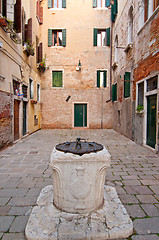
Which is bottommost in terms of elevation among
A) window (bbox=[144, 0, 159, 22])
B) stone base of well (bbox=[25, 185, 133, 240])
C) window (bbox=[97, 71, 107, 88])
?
stone base of well (bbox=[25, 185, 133, 240])

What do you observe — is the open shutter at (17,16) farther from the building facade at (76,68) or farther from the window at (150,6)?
the building facade at (76,68)

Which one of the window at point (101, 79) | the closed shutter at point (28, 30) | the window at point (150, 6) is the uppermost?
the closed shutter at point (28, 30)

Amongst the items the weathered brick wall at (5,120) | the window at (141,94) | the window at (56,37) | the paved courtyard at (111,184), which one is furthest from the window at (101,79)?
the paved courtyard at (111,184)

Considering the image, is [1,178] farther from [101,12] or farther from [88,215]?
[101,12]

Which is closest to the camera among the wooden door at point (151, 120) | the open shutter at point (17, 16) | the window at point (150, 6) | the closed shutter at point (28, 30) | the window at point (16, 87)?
the window at point (150, 6)

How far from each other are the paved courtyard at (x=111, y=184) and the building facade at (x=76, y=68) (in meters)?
7.69

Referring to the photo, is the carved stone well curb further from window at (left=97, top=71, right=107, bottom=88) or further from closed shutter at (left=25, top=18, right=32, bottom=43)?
window at (left=97, top=71, right=107, bottom=88)

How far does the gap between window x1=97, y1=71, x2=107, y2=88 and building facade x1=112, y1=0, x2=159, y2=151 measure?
370 centimetres

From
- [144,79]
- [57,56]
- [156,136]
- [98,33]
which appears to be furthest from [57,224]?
[98,33]

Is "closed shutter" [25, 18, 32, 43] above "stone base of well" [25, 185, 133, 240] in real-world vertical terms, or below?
above

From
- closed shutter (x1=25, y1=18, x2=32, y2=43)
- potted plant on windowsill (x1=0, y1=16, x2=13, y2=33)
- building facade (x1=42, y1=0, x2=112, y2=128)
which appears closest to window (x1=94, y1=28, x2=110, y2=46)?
building facade (x1=42, y1=0, x2=112, y2=128)

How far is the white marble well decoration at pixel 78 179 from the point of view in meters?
1.85

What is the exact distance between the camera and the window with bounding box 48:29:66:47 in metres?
12.4

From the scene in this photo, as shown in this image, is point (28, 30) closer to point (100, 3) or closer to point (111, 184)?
point (100, 3)
